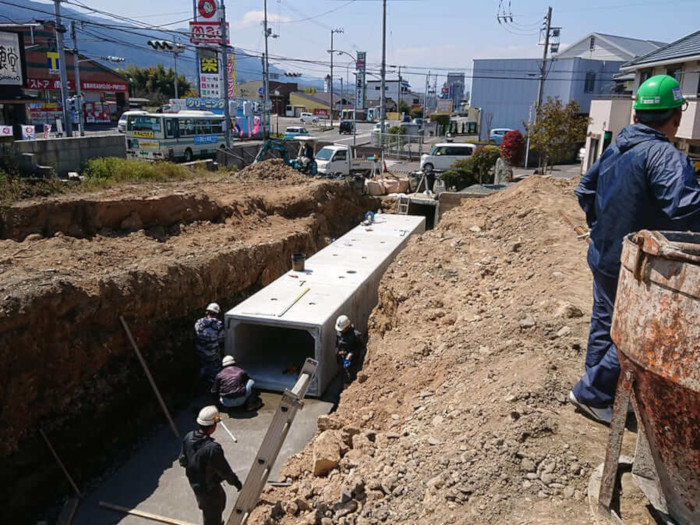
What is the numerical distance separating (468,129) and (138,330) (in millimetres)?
54738

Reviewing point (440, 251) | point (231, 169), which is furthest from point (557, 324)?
point (231, 169)

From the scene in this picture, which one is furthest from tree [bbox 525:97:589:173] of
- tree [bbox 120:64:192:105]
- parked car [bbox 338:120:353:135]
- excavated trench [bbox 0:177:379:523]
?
tree [bbox 120:64:192:105]

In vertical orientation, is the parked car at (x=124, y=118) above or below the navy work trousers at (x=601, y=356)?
above

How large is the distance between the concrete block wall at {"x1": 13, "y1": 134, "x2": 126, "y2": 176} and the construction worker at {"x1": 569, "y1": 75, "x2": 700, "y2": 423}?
608 inches

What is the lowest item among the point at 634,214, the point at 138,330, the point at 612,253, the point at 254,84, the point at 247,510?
the point at 138,330

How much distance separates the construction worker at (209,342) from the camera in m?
10.3

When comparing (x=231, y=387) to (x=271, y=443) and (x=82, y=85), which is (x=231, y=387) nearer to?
(x=271, y=443)

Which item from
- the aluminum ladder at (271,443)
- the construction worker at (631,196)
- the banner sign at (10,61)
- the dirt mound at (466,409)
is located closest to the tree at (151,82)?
the banner sign at (10,61)

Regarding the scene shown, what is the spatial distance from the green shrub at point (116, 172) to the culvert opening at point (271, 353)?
24.6 ft

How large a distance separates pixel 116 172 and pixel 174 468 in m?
11.5

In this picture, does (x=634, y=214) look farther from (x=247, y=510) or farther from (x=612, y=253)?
(x=247, y=510)

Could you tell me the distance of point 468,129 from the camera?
59875 millimetres

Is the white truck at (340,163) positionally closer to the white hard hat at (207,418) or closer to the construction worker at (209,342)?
the construction worker at (209,342)

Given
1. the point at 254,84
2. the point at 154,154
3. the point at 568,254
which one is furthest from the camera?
the point at 254,84
